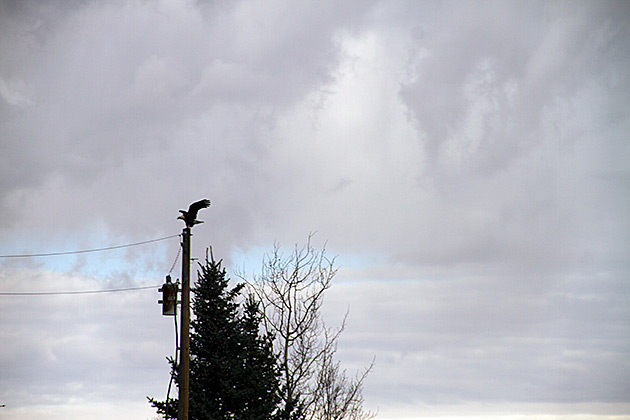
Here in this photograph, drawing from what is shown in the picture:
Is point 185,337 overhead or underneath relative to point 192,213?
underneath

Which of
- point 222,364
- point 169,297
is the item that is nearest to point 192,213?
point 169,297

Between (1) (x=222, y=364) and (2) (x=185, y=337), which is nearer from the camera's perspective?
(2) (x=185, y=337)

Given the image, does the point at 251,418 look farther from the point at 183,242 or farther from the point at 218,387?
the point at 183,242

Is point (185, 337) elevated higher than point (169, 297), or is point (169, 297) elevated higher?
point (169, 297)

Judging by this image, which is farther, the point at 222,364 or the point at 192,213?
the point at 222,364

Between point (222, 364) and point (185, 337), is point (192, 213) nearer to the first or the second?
point (185, 337)

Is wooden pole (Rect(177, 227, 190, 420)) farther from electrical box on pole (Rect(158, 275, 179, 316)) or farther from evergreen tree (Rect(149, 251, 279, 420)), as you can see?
evergreen tree (Rect(149, 251, 279, 420))

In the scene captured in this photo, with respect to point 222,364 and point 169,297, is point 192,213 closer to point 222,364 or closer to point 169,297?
point 169,297

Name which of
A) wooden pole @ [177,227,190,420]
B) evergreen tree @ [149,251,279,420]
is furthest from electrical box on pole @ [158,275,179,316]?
evergreen tree @ [149,251,279,420]

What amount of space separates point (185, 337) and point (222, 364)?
20.3 feet

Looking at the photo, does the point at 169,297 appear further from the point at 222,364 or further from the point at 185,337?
the point at 222,364

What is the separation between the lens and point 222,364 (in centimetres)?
2377

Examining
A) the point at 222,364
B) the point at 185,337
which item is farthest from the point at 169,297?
the point at 222,364

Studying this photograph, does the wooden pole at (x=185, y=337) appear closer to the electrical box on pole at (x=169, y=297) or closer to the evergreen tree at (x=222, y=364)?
the electrical box on pole at (x=169, y=297)
